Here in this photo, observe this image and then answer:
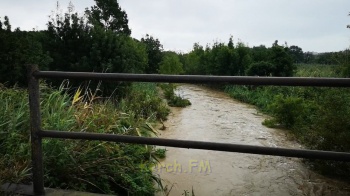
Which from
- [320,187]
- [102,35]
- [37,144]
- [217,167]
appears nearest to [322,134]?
[320,187]

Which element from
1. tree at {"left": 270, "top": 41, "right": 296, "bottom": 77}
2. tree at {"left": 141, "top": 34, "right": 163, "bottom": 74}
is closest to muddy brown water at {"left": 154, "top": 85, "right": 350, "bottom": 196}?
tree at {"left": 270, "top": 41, "right": 296, "bottom": 77}

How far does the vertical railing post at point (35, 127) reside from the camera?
158cm

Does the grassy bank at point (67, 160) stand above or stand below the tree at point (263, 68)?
below

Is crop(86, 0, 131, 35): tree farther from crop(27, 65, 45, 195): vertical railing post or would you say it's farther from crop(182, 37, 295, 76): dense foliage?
crop(27, 65, 45, 195): vertical railing post

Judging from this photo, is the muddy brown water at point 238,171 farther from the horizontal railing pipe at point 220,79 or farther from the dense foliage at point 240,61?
the dense foliage at point 240,61

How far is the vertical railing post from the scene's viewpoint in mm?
1584

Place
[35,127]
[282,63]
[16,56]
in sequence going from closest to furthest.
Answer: [35,127] → [16,56] → [282,63]

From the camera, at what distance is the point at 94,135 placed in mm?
1596

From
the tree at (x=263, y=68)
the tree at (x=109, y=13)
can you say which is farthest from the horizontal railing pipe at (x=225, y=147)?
the tree at (x=109, y=13)

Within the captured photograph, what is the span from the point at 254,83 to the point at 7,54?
749 cm

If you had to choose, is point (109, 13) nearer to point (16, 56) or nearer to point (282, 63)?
point (282, 63)

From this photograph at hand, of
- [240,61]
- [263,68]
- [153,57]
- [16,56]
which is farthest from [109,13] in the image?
[16,56]

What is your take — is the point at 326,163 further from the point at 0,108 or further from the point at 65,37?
the point at 65,37

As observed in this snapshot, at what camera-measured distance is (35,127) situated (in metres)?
1.63
